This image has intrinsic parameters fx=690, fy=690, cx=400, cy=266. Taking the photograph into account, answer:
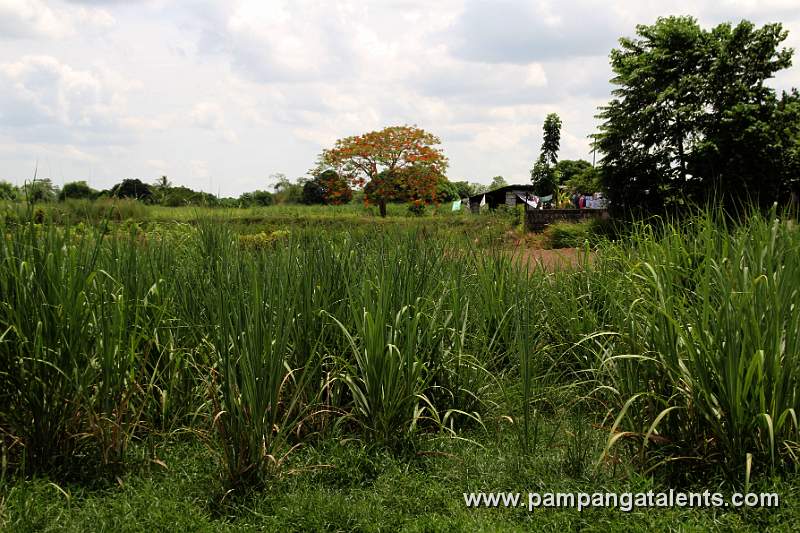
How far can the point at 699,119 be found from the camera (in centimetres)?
1814

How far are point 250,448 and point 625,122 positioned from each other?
59.4ft

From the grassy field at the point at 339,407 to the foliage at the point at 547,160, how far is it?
1746 inches

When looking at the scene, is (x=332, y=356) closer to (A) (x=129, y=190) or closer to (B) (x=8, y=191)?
(B) (x=8, y=191)

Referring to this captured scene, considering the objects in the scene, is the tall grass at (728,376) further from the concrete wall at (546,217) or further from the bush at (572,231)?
the concrete wall at (546,217)

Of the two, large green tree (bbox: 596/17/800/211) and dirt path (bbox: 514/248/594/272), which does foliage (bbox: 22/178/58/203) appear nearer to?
dirt path (bbox: 514/248/594/272)

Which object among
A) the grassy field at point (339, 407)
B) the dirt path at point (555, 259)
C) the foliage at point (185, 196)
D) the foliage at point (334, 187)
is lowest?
the grassy field at point (339, 407)

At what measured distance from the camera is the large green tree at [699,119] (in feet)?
56.7

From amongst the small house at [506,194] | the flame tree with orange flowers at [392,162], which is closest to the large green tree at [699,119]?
the flame tree with orange flowers at [392,162]

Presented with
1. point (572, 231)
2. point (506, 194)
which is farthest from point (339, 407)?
point (506, 194)

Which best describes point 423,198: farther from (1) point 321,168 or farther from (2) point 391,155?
(1) point 321,168

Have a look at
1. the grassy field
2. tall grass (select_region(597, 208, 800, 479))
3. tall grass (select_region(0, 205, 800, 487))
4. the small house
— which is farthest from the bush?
the small house

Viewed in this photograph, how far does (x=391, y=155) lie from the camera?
27922 mm

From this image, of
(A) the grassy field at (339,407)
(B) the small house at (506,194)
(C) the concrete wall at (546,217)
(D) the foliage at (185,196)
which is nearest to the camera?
(A) the grassy field at (339,407)

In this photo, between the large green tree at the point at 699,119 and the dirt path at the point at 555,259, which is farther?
the large green tree at the point at 699,119
